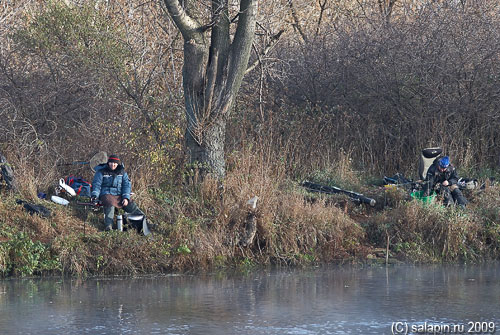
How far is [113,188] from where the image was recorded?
13.2m

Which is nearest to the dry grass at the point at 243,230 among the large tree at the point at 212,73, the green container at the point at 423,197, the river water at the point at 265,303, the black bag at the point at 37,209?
the black bag at the point at 37,209

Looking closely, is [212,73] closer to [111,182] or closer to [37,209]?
[111,182]

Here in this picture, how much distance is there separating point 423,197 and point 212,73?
4.61 meters

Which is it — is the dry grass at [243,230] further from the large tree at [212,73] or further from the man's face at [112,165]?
the man's face at [112,165]

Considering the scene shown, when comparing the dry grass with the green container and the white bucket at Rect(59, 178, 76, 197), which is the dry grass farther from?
the white bucket at Rect(59, 178, 76, 197)

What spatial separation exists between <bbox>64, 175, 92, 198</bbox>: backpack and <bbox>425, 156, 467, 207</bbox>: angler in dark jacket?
21.0 ft

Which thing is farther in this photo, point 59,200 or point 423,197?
point 423,197

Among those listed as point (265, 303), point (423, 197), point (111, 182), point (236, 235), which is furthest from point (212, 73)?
point (265, 303)

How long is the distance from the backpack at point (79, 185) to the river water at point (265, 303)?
9.22 ft

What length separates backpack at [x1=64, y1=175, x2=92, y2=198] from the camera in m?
14.1

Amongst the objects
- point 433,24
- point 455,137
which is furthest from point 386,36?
point 455,137

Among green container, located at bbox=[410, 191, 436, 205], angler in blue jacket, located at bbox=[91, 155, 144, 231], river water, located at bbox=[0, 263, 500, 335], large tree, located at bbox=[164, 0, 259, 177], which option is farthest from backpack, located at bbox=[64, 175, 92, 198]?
green container, located at bbox=[410, 191, 436, 205]

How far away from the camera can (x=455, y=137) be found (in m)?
18.1

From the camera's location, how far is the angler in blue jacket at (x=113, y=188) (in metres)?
13.1
